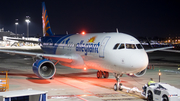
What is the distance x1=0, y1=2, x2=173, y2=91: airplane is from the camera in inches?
599

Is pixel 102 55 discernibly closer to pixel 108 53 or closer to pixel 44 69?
pixel 108 53

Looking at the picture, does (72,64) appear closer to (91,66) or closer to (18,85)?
(91,66)

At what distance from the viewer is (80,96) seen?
14422 mm

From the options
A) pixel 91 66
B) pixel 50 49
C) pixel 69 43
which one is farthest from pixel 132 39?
pixel 50 49

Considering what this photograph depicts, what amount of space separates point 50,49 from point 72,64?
5928 mm

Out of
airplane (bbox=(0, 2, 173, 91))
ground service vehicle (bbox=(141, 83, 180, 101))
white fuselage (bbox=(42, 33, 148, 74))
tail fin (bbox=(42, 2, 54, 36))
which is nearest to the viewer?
ground service vehicle (bbox=(141, 83, 180, 101))

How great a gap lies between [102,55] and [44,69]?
529 cm

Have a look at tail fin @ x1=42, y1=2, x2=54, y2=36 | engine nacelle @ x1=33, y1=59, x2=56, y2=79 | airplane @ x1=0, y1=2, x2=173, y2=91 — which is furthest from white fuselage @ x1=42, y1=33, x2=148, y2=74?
tail fin @ x1=42, y1=2, x2=54, y2=36

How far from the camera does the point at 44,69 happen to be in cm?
1958

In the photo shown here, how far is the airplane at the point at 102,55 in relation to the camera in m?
15.2

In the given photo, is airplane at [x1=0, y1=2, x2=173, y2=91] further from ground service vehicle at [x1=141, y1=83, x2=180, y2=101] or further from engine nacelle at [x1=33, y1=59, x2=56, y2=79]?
ground service vehicle at [x1=141, y1=83, x2=180, y2=101]

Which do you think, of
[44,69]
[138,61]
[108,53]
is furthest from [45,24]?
[138,61]

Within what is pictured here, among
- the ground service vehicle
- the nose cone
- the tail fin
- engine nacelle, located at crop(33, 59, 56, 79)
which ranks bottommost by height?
the ground service vehicle

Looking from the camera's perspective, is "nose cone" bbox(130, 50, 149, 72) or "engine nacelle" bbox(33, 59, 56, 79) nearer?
"nose cone" bbox(130, 50, 149, 72)
